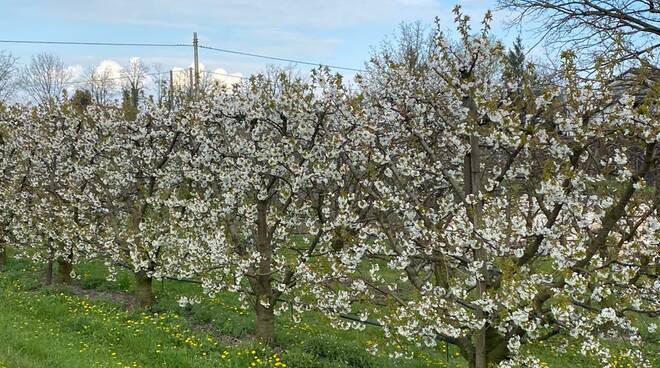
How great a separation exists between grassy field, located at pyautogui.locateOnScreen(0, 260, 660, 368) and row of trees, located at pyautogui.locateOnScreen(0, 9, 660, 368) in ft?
2.25

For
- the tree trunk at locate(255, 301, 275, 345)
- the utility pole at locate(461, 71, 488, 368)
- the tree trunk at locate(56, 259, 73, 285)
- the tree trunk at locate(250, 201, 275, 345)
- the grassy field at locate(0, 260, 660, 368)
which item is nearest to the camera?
the utility pole at locate(461, 71, 488, 368)

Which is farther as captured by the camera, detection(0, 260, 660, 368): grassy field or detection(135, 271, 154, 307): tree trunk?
detection(135, 271, 154, 307): tree trunk

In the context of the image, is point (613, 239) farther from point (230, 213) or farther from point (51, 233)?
point (51, 233)

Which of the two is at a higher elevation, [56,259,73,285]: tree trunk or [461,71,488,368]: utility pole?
[461,71,488,368]: utility pole

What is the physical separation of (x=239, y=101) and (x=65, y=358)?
13.3 ft

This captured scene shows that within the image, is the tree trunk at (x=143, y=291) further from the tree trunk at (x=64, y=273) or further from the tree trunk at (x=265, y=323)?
the tree trunk at (x=265, y=323)

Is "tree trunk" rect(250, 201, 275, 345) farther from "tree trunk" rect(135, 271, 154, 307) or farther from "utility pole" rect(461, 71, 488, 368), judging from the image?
"utility pole" rect(461, 71, 488, 368)

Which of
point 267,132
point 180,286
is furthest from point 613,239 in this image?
point 180,286

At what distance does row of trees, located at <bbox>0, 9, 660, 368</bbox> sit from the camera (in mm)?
4523

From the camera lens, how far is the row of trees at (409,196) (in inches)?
178

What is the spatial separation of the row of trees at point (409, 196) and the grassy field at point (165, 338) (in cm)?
68

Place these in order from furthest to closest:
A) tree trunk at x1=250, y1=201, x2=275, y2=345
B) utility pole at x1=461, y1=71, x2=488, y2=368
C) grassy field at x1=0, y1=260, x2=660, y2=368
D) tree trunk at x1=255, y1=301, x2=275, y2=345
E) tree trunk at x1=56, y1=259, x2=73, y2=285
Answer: tree trunk at x1=56, y1=259, x2=73, y2=285 < tree trunk at x1=255, y1=301, x2=275, y2=345 < tree trunk at x1=250, y1=201, x2=275, y2=345 < grassy field at x1=0, y1=260, x2=660, y2=368 < utility pole at x1=461, y1=71, x2=488, y2=368

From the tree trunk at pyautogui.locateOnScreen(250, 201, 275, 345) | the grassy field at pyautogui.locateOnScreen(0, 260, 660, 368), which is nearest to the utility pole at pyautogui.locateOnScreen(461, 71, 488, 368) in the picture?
the grassy field at pyautogui.locateOnScreen(0, 260, 660, 368)

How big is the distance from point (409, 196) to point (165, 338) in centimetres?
449
